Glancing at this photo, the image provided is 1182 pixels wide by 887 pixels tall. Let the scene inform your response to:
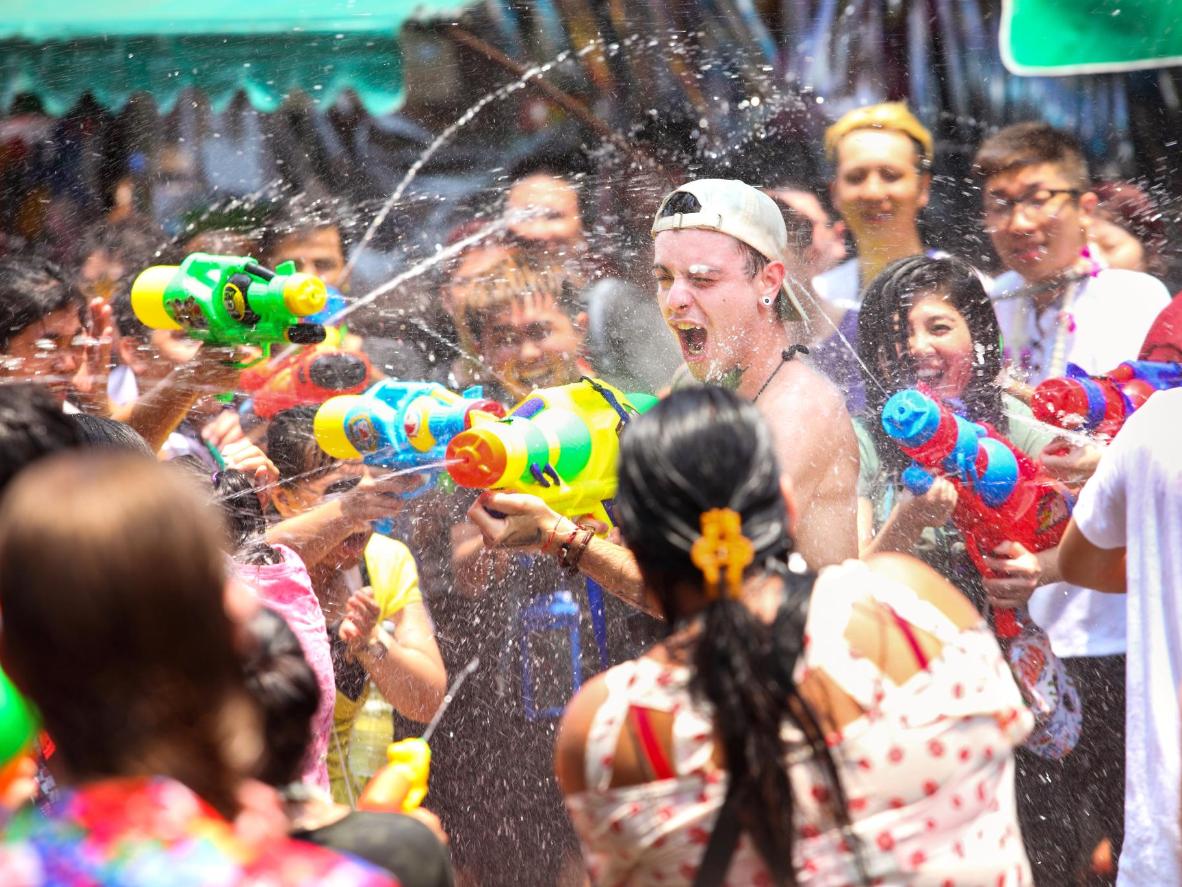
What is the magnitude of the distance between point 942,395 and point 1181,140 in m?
2.12

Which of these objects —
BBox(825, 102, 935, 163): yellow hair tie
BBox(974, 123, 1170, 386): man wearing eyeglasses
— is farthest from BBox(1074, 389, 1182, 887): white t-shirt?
BBox(825, 102, 935, 163): yellow hair tie

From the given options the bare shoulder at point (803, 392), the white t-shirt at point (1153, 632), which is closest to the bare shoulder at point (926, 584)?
the white t-shirt at point (1153, 632)

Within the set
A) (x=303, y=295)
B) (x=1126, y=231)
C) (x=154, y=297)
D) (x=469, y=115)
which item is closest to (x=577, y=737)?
(x=303, y=295)

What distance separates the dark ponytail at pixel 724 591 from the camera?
1451mm

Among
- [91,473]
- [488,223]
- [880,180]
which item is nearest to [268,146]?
[488,223]

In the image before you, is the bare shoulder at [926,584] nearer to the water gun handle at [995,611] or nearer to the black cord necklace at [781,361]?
the black cord necklace at [781,361]

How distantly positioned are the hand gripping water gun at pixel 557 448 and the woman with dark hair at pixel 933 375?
32.1 inches

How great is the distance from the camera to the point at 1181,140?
482 centimetres

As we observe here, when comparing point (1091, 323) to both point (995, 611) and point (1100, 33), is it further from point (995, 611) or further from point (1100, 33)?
point (1100, 33)

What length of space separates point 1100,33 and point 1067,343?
189cm

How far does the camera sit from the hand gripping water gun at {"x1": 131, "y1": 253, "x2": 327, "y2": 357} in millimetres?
2887

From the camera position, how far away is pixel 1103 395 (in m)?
3.00

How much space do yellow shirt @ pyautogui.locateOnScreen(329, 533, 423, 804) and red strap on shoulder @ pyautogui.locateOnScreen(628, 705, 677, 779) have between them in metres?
1.56

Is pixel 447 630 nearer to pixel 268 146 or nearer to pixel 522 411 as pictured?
pixel 522 411
